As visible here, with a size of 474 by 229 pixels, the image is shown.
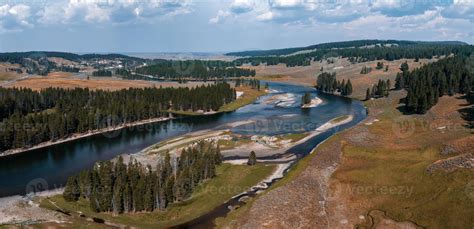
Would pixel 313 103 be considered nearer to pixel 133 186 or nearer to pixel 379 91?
pixel 379 91

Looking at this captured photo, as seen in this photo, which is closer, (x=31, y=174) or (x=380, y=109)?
(x=31, y=174)

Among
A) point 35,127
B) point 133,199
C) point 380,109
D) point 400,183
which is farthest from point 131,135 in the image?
point 380,109

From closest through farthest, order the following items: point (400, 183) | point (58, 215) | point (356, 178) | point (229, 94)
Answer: point (58, 215), point (400, 183), point (356, 178), point (229, 94)

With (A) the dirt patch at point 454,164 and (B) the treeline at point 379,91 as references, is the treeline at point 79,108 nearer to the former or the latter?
(B) the treeline at point 379,91

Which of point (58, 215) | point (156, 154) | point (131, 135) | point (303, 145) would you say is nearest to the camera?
point (58, 215)

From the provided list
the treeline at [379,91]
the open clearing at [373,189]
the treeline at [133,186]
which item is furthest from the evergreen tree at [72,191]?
the treeline at [379,91]

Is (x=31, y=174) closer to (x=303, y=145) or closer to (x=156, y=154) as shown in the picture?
(x=156, y=154)
